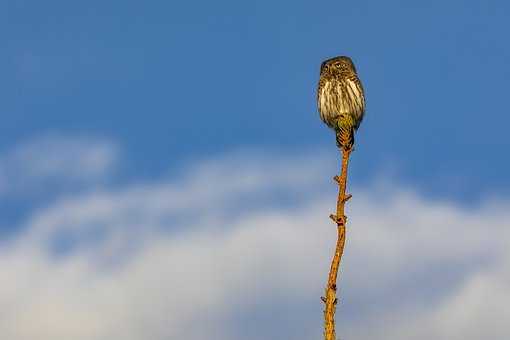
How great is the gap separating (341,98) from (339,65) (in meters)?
1.45

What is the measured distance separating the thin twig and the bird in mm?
9847

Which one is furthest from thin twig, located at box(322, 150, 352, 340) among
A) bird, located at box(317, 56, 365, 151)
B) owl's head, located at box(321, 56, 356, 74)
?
owl's head, located at box(321, 56, 356, 74)

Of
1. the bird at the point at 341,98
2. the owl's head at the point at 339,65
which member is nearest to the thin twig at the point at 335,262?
the bird at the point at 341,98

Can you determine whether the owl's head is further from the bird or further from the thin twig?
the thin twig

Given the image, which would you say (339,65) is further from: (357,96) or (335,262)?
(335,262)

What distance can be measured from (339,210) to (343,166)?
1506 millimetres

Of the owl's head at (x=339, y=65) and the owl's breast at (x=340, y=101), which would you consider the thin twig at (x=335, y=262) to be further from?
the owl's head at (x=339, y=65)

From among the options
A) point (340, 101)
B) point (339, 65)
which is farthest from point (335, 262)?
point (339, 65)

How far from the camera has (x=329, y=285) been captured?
38.6ft

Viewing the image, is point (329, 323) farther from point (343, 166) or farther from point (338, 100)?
point (338, 100)

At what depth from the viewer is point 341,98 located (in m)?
23.5

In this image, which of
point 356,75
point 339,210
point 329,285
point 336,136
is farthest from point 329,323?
point 356,75

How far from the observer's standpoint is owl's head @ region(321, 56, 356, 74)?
24438 millimetres

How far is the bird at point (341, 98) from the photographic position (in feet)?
76.9
